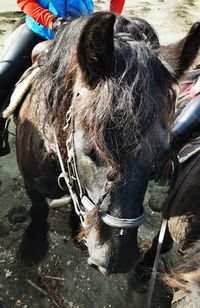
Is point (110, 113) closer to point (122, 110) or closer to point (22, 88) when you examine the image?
point (122, 110)

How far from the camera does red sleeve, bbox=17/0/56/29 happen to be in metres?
2.70

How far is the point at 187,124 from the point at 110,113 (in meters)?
1.00

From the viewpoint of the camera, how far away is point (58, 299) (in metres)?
3.07

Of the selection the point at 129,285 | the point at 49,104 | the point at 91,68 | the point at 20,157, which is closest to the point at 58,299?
the point at 129,285

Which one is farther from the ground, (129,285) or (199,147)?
(199,147)

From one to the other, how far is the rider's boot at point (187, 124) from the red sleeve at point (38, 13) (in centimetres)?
123

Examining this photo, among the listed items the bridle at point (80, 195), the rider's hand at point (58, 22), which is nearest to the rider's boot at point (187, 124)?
the bridle at point (80, 195)

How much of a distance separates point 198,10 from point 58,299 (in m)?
9.20

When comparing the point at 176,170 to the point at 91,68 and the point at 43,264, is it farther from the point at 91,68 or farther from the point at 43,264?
the point at 43,264

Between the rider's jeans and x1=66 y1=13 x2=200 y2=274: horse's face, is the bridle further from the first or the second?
the rider's jeans

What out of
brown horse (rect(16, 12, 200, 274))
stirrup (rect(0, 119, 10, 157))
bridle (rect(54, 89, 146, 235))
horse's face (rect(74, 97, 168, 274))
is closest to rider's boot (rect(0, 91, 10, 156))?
stirrup (rect(0, 119, 10, 157))

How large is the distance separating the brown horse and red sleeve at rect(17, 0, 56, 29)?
49 centimetres

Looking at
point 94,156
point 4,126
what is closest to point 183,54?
point 94,156

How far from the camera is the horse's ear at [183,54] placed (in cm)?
205
